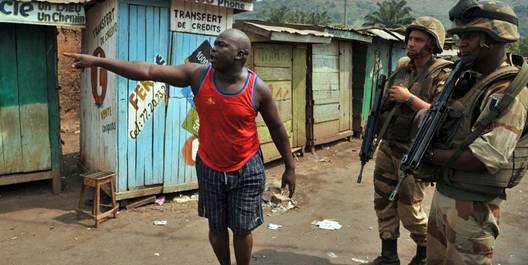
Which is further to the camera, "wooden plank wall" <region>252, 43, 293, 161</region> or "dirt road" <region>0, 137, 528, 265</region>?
"wooden plank wall" <region>252, 43, 293, 161</region>

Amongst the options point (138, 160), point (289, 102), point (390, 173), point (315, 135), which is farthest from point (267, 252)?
point (315, 135)

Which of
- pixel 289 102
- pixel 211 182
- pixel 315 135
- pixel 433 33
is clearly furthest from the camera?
pixel 315 135

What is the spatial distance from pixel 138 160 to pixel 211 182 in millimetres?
2497

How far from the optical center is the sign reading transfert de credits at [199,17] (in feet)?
17.2

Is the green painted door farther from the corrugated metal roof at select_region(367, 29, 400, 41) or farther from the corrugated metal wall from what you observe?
the corrugated metal roof at select_region(367, 29, 400, 41)

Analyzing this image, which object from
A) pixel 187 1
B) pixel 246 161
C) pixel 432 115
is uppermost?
pixel 187 1

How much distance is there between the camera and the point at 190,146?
5.69 meters

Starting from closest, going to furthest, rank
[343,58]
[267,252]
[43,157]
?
[267,252] → [43,157] → [343,58]

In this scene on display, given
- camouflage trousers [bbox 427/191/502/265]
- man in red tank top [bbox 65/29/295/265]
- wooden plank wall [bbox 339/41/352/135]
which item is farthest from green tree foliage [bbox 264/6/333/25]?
camouflage trousers [bbox 427/191/502/265]

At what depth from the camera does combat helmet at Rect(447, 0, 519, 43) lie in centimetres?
214

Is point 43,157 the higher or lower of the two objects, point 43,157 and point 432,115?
the lower

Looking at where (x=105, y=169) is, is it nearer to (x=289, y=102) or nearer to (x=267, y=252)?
(x=267, y=252)

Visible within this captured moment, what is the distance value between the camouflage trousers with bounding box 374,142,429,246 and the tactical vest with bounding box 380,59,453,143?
0.11 metres

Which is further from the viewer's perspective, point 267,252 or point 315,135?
point 315,135
